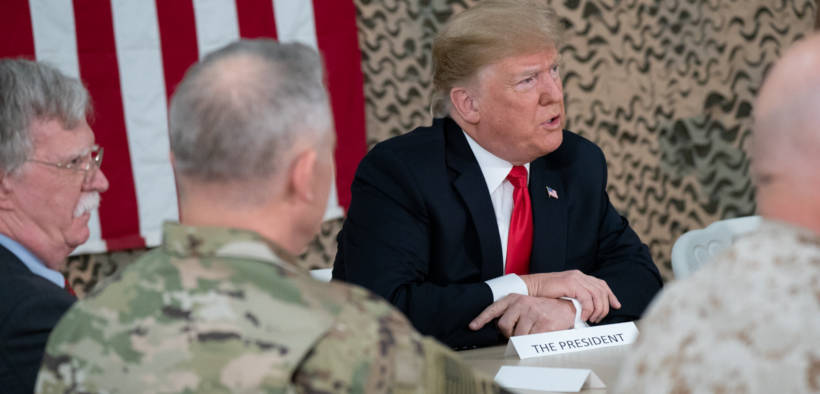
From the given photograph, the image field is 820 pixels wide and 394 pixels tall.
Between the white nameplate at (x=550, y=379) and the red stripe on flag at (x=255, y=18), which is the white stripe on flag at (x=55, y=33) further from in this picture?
the white nameplate at (x=550, y=379)

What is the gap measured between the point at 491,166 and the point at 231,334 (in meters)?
1.55

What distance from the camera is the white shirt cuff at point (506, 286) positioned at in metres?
2.20

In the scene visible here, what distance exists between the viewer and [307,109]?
3.77ft

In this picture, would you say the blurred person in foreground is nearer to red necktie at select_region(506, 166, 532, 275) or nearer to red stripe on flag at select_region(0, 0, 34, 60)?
red necktie at select_region(506, 166, 532, 275)

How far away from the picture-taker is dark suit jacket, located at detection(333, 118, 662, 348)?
2.18 meters

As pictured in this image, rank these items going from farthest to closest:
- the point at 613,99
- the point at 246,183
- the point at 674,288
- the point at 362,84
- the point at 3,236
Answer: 1. the point at 613,99
2. the point at 362,84
3. the point at 3,236
4. the point at 246,183
5. the point at 674,288

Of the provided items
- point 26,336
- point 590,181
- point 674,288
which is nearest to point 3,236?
point 26,336

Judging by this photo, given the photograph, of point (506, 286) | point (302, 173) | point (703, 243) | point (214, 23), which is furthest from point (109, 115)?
point (302, 173)

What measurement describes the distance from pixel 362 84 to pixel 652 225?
186 cm

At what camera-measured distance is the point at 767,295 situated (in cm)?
92

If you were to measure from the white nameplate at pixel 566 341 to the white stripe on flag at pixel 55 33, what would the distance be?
7.99ft

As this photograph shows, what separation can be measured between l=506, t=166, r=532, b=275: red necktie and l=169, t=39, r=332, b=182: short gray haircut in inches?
53.1

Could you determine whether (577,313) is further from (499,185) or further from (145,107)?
(145,107)

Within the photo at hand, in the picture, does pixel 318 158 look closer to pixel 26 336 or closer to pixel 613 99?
pixel 26 336
